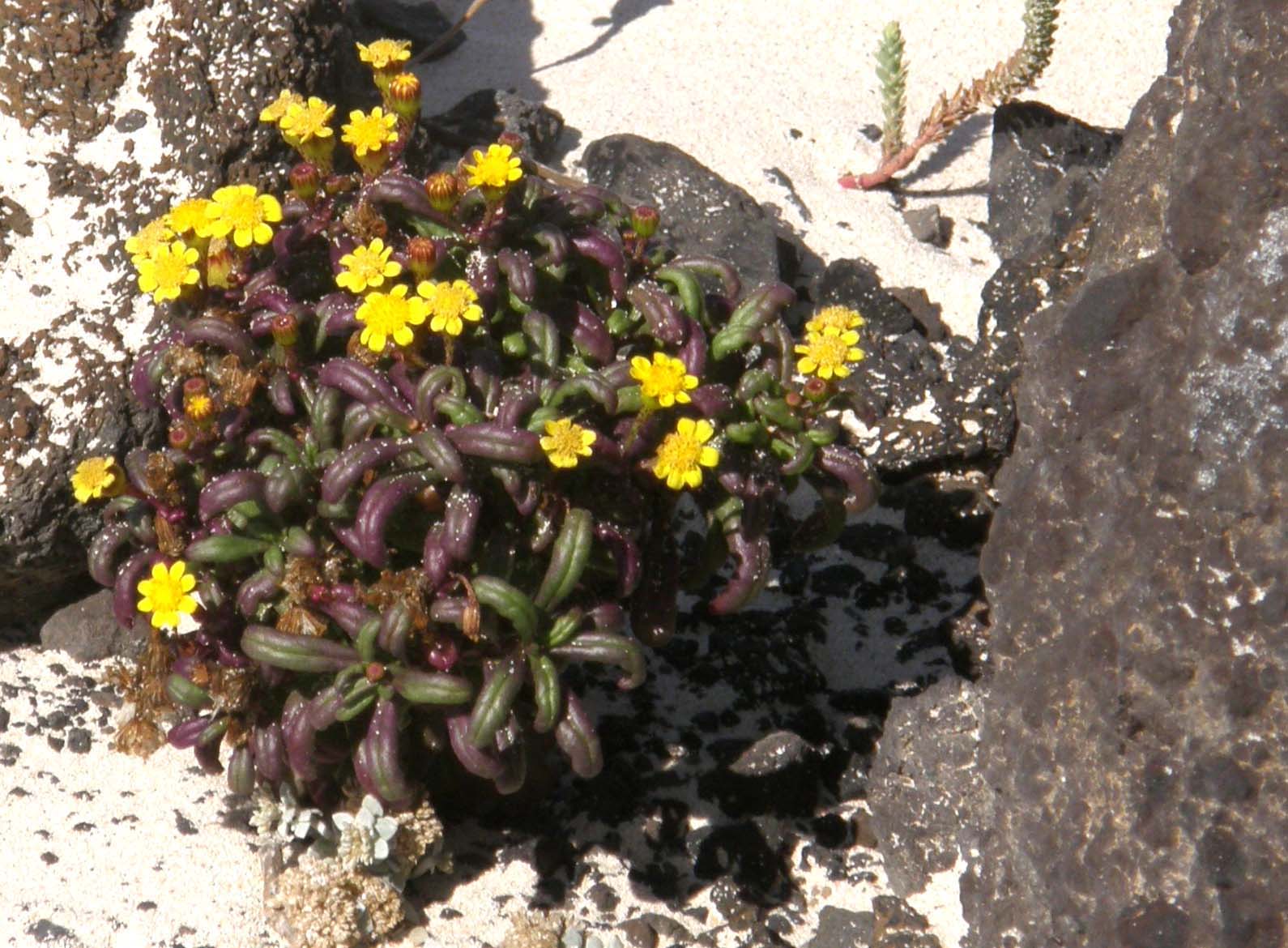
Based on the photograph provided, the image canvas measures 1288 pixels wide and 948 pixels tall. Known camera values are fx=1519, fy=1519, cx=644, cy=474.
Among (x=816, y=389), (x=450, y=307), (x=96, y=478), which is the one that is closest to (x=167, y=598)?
(x=96, y=478)

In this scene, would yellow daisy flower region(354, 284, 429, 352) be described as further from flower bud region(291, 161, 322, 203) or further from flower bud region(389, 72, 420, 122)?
flower bud region(389, 72, 420, 122)

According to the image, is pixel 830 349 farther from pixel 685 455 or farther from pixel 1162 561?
pixel 1162 561

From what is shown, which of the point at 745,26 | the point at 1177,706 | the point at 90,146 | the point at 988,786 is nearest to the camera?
the point at 1177,706

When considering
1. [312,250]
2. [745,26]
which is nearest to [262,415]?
[312,250]

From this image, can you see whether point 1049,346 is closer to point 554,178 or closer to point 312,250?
Answer: point 312,250

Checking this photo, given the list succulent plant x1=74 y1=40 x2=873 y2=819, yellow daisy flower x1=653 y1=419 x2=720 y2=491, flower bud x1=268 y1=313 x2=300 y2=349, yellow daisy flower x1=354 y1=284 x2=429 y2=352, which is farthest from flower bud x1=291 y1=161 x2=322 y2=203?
yellow daisy flower x1=653 y1=419 x2=720 y2=491
